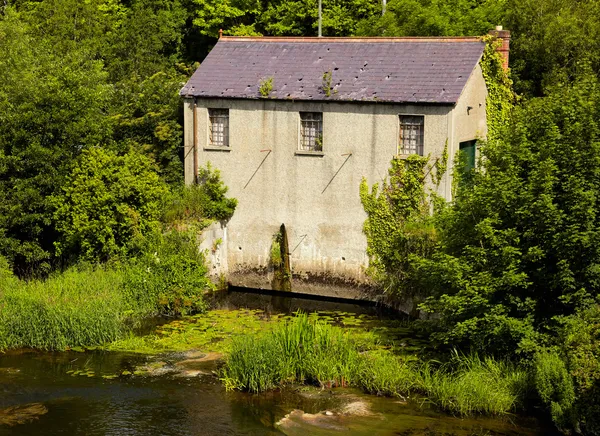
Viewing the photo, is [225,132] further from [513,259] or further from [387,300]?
[513,259]

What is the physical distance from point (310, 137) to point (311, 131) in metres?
0.19

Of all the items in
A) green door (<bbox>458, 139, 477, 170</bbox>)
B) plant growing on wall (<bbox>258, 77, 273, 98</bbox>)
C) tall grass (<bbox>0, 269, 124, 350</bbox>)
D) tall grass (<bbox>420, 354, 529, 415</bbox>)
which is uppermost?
plant growing on wall (<bbox>258, 77, 273, 98</bbox>)

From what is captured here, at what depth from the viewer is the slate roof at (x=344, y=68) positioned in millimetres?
27219

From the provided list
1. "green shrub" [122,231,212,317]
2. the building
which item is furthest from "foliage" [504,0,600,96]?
"green shrub" [122,231,212,317]

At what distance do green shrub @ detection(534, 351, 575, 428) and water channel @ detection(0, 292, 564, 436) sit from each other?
29.3 inches

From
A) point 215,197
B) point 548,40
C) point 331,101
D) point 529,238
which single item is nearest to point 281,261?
point 215,197

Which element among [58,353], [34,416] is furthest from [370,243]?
[34,416]

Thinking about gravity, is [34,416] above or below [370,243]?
below

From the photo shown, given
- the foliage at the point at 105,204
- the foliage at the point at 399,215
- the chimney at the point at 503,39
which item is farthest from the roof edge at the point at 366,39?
the foliage at the point at 105,204

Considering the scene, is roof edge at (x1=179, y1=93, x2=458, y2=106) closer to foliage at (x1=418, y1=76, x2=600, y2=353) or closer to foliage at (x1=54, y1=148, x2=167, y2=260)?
foliage at (x1=54, y1=148, x2=167, y2=260)

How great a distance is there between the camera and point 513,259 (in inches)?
762

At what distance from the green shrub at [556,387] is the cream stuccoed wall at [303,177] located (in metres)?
9.83

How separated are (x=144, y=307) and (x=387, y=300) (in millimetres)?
7237

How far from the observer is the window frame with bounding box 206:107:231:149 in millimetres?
29656
